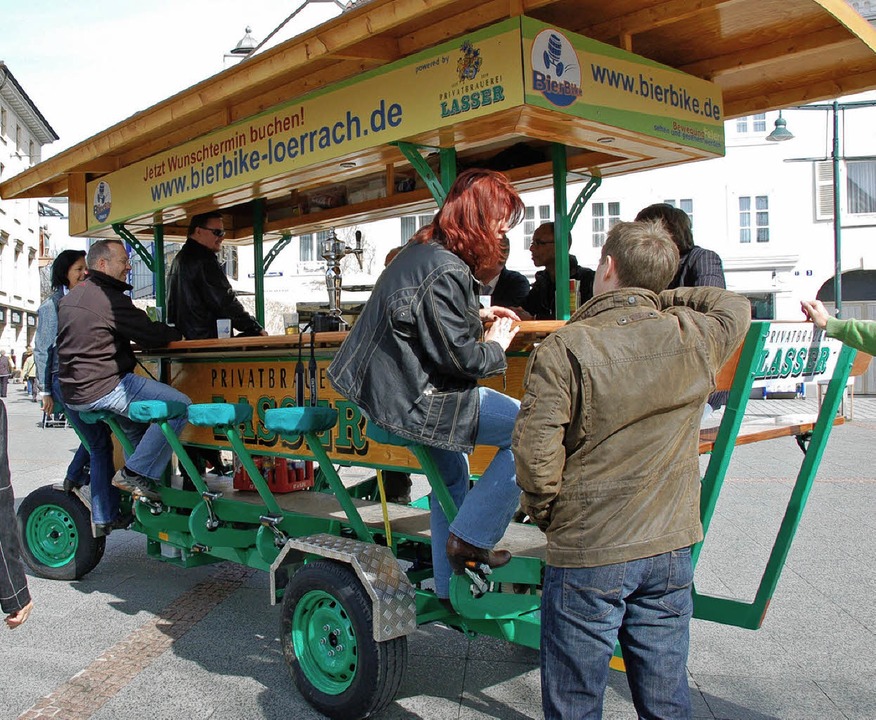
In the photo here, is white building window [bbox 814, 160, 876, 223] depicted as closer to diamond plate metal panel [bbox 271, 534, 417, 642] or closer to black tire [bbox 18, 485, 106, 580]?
black tire [bbox 18, 485, 106, 580]

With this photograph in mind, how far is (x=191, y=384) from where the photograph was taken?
229 inches

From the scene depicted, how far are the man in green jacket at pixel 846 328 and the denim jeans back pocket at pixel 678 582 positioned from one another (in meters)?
1.12

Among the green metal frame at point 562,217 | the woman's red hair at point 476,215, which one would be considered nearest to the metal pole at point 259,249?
the green metal frame at point 562,217

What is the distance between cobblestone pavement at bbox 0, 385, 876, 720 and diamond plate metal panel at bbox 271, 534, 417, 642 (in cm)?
53

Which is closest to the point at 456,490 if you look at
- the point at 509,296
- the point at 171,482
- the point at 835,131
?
the point at 509,296

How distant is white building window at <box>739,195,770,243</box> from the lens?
82.6ft

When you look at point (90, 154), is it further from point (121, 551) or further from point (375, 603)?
point (375, 603)

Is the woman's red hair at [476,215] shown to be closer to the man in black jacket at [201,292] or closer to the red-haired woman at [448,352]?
the red-haired woman at [448,352]

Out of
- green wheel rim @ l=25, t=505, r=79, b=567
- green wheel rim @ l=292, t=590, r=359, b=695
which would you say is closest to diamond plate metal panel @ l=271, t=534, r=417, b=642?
green wheel rim @ l=292, t=590, r=359, b=695

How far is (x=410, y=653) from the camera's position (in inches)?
179

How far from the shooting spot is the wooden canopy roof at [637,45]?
3.93 meters

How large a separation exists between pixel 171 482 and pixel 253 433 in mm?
1107

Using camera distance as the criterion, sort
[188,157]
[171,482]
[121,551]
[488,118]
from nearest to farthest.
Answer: [488,118] → [188,157] → [171,482] → [121,551]

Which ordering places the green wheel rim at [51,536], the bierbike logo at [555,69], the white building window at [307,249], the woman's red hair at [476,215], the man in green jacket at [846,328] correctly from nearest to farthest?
the man in green jacket at [846,328]
the woman's red hair at [476,215]
the bierbike logo at [555,69]
the green wheel rim at [51,536]
the white building window at [307,249]
